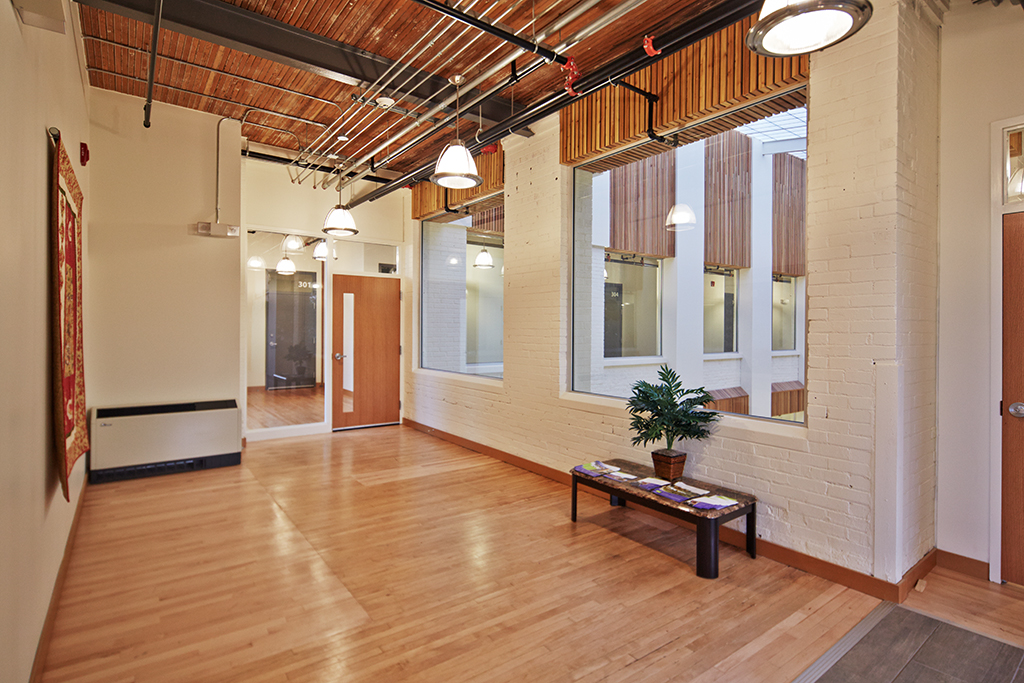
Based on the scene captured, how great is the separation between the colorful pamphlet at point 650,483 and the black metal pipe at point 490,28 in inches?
117

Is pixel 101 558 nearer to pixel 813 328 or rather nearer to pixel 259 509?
pixel 259 509

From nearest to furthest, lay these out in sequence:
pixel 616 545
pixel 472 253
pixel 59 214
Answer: pixel 59 214 < pixel 616 545 < pixel 472 253

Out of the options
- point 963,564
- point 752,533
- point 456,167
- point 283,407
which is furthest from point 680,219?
point 283,407

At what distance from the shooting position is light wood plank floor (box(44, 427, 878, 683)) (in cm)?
247

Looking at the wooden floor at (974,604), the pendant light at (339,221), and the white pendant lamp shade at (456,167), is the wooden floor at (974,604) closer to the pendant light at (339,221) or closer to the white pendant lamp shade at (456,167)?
the white pendant lamp shade at (456,167)

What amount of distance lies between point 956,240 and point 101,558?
19.6ft

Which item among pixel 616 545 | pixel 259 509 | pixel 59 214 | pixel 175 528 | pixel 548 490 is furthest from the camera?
pixel 548 490

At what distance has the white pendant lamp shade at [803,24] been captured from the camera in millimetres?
1842

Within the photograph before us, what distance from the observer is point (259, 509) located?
455 centimetres

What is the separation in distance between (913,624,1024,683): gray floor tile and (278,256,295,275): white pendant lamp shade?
24.1ft

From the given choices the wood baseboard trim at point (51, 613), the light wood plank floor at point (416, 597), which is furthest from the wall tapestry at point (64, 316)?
the light wood plank floor at point (416, 597)

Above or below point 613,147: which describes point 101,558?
below

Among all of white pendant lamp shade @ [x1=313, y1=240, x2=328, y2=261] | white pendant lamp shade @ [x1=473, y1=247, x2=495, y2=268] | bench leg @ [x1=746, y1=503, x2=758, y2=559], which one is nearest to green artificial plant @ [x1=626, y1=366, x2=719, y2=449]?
bench leg @ [x1=746, y1=503, x2=758, y2=559]

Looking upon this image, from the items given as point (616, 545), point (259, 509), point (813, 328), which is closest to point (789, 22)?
point (813, 328)
